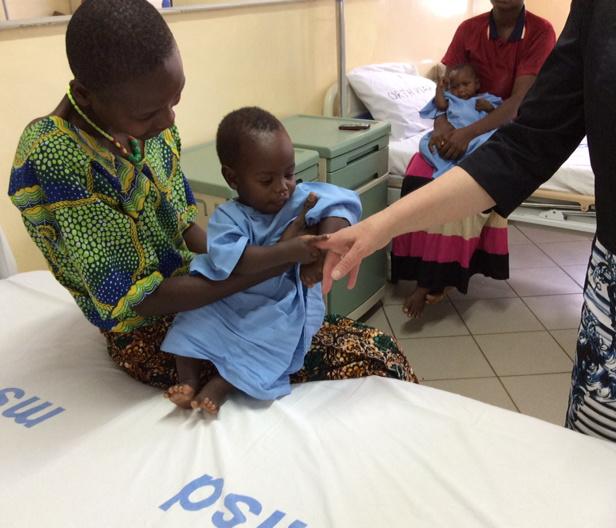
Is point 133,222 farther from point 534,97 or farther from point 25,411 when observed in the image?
point 534,97

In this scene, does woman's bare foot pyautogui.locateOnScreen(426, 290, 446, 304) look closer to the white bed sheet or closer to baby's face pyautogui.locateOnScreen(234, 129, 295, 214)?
the white bed sheet

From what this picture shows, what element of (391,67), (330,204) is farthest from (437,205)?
(391,67)

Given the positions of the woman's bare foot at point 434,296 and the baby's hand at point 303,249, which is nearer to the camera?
the baby's hand at point 303,249

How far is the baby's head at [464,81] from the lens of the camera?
9.84 feet

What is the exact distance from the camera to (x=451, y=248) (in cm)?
294

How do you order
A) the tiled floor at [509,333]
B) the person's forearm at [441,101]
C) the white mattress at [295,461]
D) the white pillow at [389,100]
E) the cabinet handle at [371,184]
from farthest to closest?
the white pillow at [389,100]
the person's forearm at [441,101]
the cabinet handle at [371,184]
the tiled floor at [509,333]
the white mattress at [295,461]

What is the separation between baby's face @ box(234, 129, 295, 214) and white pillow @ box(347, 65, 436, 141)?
82.7 inches

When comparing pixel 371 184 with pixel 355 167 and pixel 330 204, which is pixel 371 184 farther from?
pixel 330 204

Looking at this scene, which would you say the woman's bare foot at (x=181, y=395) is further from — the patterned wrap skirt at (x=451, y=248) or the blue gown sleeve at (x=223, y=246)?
the patterned wrap skirt at (x=451, y=248)

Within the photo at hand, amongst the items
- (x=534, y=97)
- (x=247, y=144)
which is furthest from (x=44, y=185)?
(x=534, y=97)

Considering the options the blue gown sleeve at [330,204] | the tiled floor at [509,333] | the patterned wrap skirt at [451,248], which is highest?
the blue gown sleeve at [330,204]

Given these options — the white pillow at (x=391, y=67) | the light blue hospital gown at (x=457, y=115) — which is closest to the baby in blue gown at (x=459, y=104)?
the light blue hospital gown at (x=457, y=115)

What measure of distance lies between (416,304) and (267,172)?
1.82 meters

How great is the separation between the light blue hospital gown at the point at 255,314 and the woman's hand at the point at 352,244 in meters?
0.15
